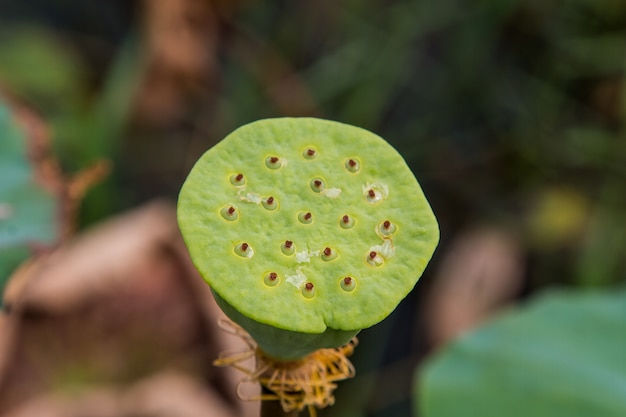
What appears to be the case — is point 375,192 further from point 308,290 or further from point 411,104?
point 411,104

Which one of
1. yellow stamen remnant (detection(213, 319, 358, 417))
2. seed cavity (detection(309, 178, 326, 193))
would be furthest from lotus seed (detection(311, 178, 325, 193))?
yellow stamen remnant (detection(213, 319, 358, 417))

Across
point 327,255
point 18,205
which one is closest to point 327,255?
point 327,255

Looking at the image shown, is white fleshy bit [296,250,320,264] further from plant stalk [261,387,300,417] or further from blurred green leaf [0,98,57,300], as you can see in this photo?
blurred green leaf [0,98,57,300]

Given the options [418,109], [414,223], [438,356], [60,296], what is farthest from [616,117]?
[414,223]

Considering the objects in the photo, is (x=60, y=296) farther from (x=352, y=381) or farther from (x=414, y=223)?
(x=414, y=223)

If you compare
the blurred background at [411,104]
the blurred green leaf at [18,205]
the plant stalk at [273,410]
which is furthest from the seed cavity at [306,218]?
the blurred background at [411,104]

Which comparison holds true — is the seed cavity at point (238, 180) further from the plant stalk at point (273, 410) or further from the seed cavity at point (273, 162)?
the plant stalk at point (273, 410)
